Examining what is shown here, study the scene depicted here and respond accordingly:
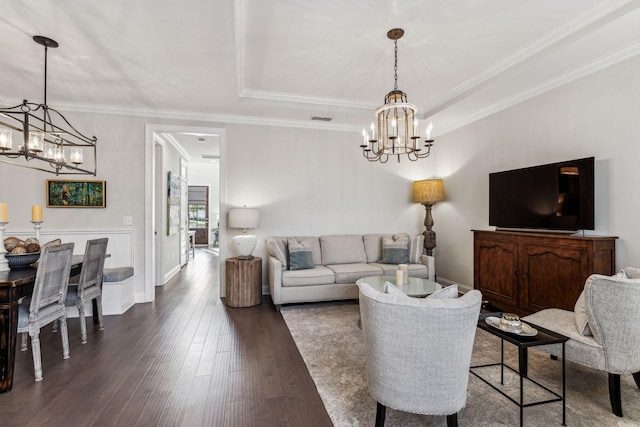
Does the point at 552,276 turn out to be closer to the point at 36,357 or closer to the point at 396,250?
the point at 396,250

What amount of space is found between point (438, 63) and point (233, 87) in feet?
7.51

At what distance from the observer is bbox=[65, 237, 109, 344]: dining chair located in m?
3.11

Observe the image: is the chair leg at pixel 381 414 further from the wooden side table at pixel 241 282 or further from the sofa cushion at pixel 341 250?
the sofa cushion at pixel 341 250

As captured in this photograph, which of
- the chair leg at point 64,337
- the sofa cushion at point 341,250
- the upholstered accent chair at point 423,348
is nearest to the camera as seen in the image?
the upholstered accent chair at point 423,348

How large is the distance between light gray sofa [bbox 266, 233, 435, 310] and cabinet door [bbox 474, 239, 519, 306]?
2.37 ft

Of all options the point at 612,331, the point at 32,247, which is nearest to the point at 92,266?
the point at 32,247

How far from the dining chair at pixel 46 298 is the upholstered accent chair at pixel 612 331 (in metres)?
3.79

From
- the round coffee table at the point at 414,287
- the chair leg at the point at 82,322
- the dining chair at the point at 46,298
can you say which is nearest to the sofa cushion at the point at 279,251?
the round coffee table at the point at 414,287

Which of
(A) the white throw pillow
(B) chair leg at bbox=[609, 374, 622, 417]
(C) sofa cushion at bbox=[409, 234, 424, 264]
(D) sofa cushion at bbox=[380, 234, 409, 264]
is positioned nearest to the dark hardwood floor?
(A) the white throw pillow

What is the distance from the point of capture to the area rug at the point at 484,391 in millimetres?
1975

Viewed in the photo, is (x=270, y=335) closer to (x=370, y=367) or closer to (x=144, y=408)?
(x=144, y=408)

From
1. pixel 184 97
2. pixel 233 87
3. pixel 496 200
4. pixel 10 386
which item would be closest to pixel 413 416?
pixel 10 386

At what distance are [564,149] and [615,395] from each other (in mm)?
2522

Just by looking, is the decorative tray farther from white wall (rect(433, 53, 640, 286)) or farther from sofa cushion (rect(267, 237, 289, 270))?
sofa cushion (rect(267, 237, 289, 270))
